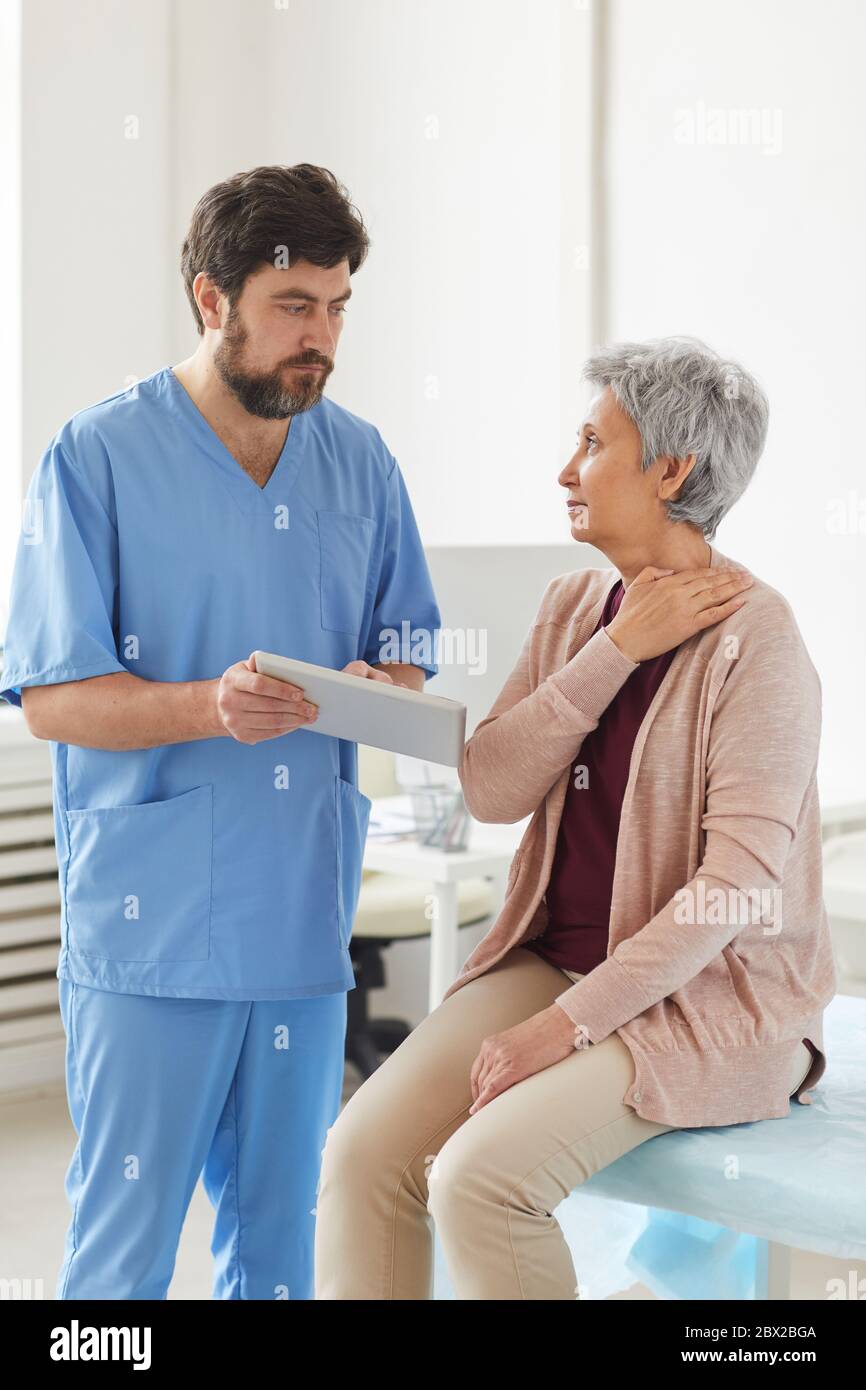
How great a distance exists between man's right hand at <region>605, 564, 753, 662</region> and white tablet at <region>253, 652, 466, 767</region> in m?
0.20

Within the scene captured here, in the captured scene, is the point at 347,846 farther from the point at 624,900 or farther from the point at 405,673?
the point at 624,900

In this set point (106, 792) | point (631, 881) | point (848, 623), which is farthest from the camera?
point (848, 623)

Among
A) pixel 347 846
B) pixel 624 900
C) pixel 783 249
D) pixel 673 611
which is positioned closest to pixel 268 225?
pixel 673 611

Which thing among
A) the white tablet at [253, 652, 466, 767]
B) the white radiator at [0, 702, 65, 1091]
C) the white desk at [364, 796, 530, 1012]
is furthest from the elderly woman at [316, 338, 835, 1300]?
the white radiator at [0, 702, 65, 1091]

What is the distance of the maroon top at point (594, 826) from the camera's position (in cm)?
156

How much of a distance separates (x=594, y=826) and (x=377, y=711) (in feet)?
1.04

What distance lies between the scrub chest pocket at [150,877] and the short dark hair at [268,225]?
22.0 inches

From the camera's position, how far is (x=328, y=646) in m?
1.66

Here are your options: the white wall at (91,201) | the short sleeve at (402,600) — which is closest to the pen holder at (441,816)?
the short sleeve at (402,600)

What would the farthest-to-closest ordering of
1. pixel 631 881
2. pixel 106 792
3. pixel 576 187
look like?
pixel 576 187 < pixel 106 792 < pixel 631 881

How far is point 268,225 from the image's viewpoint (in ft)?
5.01
